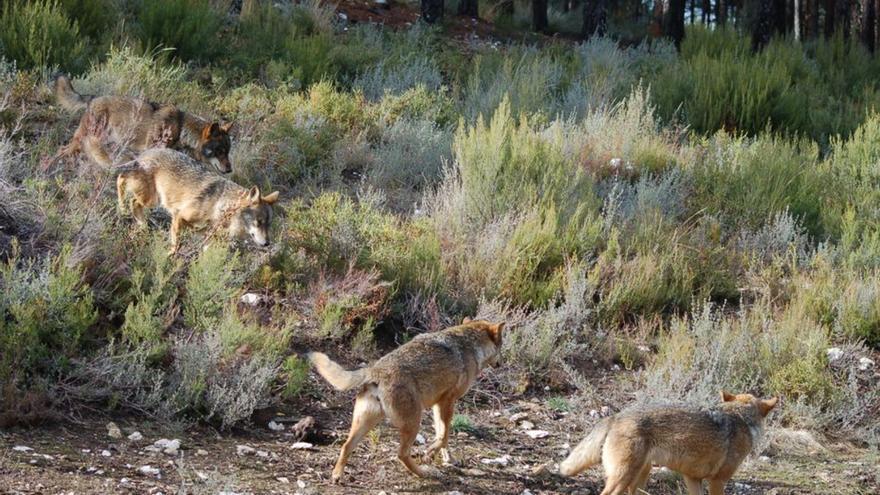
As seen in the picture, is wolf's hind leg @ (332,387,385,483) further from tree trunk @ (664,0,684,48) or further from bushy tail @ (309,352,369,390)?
tree trunk @ (664,0,684,48)

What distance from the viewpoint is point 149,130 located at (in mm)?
10445

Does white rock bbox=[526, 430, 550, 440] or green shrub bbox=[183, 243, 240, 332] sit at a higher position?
green shrub bbox=[183, 243, 240, 332]

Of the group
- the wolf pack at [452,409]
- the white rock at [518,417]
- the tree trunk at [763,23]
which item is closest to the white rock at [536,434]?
the white rock at [518,417]

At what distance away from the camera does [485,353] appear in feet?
23.6

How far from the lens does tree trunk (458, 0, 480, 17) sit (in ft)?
77.4

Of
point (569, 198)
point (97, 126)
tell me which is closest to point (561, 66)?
point (569, 198)

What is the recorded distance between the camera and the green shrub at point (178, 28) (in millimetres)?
14125

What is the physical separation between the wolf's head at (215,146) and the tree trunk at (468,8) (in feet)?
44.9

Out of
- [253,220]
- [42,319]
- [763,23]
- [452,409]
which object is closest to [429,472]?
[452,409]

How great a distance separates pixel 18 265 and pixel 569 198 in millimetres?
5045

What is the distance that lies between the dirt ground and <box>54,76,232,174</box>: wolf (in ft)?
11.2

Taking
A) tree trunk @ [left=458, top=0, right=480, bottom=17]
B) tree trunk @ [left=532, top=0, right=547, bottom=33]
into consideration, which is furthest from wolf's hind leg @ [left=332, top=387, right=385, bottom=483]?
tree trunk @ [left=532, top=0, right=547, bottom=33]

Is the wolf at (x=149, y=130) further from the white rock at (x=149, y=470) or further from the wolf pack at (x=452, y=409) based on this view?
the white rock at (x=149, y=470)

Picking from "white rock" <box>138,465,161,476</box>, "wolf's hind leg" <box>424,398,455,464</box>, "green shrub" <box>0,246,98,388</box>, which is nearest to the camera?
"white rock" <box>138,465,161,476</box>
